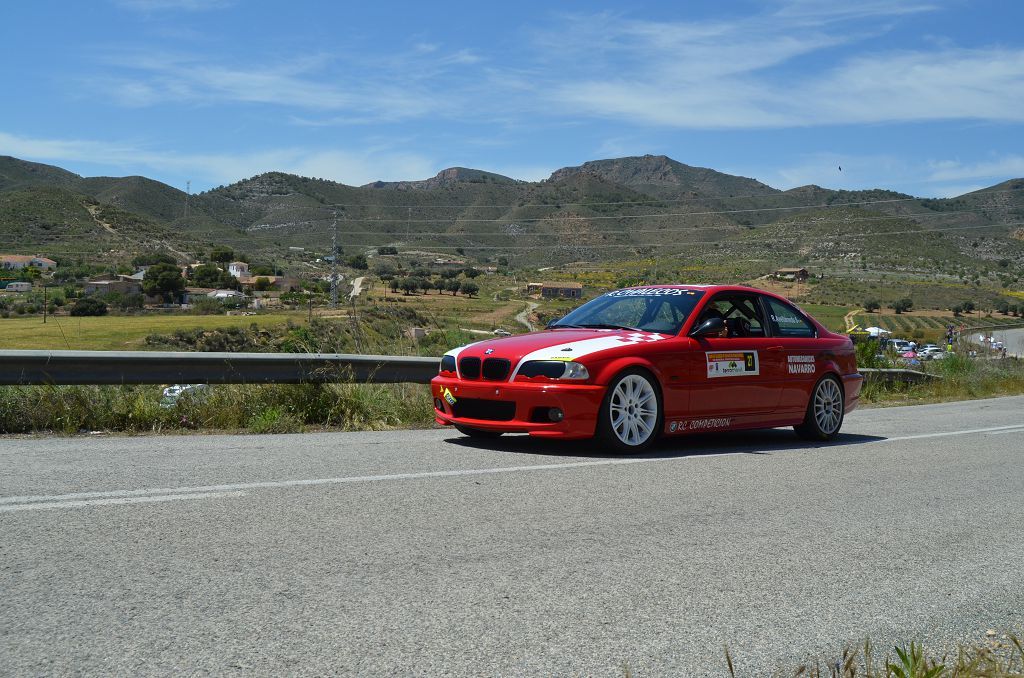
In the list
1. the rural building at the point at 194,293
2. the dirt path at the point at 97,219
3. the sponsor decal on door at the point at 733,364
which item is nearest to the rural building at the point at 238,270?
the rural building at the point at 194,293

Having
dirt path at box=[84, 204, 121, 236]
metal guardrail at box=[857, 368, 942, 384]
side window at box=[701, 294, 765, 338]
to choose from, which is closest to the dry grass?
side window at box=[701, 294, 765, 338]

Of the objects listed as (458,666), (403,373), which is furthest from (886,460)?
(458,666)

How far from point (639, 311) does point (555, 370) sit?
5.43 feet

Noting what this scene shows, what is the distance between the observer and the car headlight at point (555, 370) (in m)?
8.00

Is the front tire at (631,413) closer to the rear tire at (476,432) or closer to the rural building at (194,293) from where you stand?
the rear tire at (476,432)

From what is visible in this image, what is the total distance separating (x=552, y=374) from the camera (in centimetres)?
805

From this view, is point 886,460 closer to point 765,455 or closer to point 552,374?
point 765,455

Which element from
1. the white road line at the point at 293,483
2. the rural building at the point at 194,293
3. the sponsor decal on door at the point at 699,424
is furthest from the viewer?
the rural building at the point at 194,293

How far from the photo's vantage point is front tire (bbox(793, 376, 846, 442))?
391 inches

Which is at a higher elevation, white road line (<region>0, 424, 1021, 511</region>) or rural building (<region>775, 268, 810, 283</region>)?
rural building (<region>775, 268, 810, 283</region>)

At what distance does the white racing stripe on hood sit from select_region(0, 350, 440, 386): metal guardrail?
9.33ft

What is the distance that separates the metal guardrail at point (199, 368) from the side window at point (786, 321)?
363cm

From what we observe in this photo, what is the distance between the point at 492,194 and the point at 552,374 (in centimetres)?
13036

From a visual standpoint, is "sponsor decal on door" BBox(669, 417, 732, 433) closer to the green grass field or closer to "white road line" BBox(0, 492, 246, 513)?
"white road line" BBox(0, 492, 246, 513)
